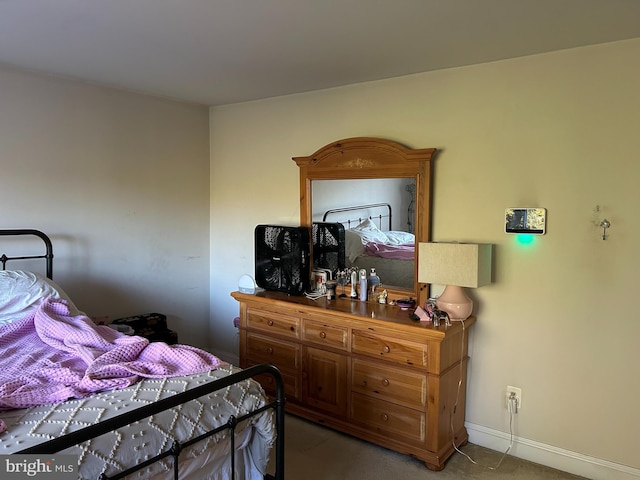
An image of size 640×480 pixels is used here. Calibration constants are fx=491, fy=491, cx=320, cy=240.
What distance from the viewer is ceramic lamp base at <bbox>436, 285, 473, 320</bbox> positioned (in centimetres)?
277

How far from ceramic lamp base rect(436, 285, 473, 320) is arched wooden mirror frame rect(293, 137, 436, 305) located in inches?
9.9

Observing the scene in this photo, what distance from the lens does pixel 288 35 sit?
242 centimetres

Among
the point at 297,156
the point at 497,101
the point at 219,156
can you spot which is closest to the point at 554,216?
the point at 497,101

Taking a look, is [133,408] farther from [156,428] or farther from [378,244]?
[378,244]

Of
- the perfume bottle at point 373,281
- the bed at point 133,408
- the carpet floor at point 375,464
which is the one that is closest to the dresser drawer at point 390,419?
the carpet floor at point 375,464

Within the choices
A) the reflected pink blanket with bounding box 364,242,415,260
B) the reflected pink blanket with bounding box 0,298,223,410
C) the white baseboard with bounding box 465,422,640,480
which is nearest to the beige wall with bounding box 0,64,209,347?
the reflected pink blanket with bounding box 0,298,223,410

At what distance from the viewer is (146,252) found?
12.9 feet

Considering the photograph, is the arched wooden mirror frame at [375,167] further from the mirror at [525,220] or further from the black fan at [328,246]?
the mirror at [525,220]

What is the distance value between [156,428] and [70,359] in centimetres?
78

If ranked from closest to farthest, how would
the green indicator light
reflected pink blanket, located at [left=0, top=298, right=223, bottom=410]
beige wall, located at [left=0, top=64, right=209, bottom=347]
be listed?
reflected pink blanket, located at [left=0, top=298, right=223, bottom=410] → the green indicator light → beige wall, located at [left=0, top=64, right=209, bottom=347]

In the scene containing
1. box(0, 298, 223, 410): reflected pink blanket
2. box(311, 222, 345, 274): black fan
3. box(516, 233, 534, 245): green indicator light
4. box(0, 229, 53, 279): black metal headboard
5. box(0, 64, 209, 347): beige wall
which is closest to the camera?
box(0, 298, 223, 410): reflected pink blanket

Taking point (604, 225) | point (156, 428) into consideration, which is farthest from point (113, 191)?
point (604, 225)

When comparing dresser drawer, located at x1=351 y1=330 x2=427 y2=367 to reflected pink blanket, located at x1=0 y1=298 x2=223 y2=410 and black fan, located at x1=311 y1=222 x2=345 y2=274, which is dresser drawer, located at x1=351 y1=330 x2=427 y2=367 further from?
reflected pink blanket, located at x1=0 y1=298 x2=223 y2=410

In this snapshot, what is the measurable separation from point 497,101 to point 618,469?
2077 millimetres
